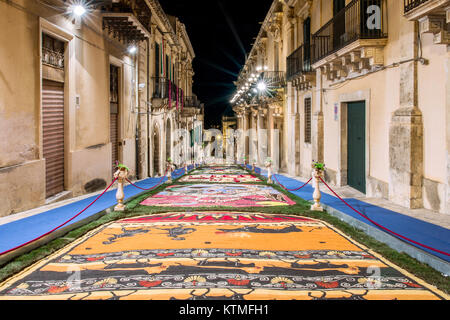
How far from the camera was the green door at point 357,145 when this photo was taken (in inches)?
469

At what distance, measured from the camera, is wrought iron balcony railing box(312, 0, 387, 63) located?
1013 cm

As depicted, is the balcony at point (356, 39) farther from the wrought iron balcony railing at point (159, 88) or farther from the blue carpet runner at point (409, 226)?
the wrought iron balcony railing at point (159, 88)

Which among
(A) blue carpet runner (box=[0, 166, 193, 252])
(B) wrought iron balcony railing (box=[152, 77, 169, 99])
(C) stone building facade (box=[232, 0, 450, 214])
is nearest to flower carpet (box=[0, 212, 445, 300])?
(A) blue carpet runner (box=[0, 166, 193, 252])

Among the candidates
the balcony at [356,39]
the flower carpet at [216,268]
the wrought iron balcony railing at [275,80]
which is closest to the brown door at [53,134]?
the flower carpet at [216,268]

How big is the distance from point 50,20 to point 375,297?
941 centimetres

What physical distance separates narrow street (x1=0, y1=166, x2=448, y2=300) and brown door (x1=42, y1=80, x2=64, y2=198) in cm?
365

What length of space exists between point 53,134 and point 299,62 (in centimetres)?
1109

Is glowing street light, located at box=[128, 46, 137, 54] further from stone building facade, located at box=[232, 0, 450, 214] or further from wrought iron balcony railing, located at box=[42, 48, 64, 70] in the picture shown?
stone building facade, located at box=[232, 0, 450, 214]

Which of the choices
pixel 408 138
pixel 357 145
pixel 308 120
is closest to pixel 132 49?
pixel 308 120

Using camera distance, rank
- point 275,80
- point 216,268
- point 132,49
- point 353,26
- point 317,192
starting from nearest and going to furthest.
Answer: point 216,268
point 317,192
point 353,26
point 132,49
point 275,80

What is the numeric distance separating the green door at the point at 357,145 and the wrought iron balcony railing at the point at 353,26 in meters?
2.03

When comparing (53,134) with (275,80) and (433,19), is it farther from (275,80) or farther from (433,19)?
(275,80)

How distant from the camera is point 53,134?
405 inches
